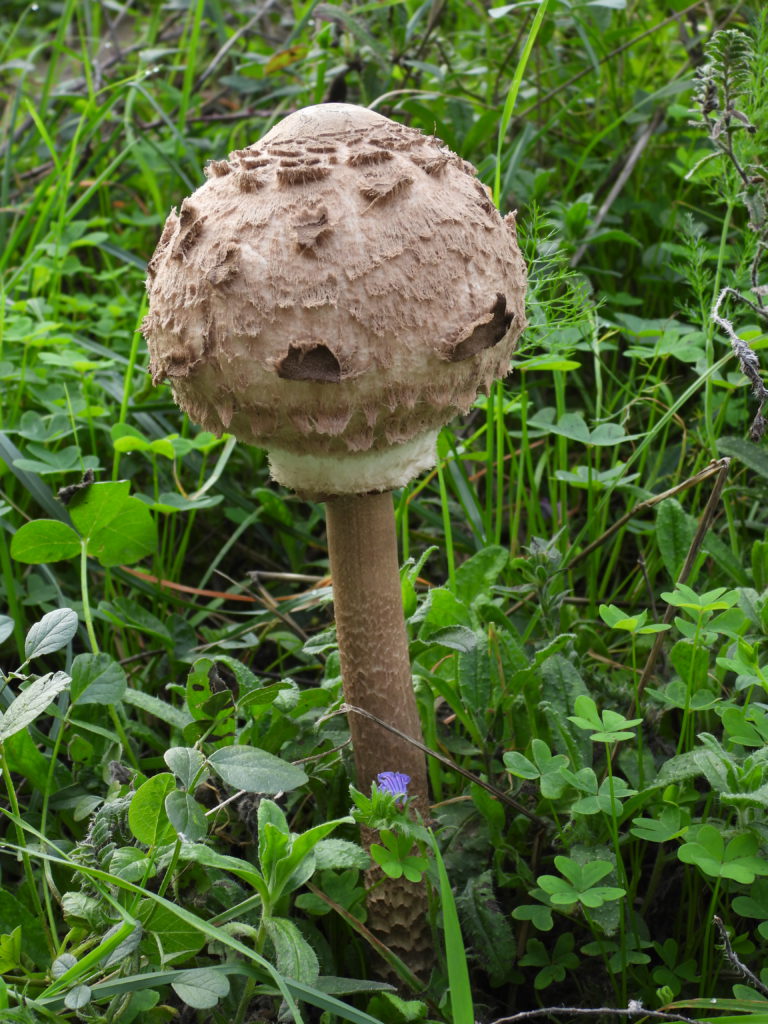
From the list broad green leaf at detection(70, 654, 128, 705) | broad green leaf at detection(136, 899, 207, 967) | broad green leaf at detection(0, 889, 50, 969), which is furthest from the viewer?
broad green leaf at detection(70, 654, 128, 705)

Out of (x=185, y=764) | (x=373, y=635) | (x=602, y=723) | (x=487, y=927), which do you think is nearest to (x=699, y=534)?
(x=602, y=723)

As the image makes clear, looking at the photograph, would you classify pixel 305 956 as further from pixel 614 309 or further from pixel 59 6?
pixel 59 6

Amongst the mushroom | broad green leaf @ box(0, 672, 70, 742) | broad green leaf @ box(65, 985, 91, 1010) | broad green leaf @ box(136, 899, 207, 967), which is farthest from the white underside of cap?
broad green leaf @ box(65, 985, 91, 1010)

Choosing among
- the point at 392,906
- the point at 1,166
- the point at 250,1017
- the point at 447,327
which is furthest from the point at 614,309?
the point at 1,166

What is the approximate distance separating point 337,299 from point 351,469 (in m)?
0.34

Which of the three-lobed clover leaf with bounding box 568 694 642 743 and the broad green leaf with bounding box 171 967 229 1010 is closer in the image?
the broad green leaf with bounding box 171 967 229 1010

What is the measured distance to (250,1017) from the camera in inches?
75.6

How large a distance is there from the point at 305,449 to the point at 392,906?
1.02m

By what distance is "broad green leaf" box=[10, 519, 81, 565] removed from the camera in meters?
2.33

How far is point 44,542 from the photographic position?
238cm

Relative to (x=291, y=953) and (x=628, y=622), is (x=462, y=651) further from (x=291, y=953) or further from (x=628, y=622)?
(x=291, y=953)

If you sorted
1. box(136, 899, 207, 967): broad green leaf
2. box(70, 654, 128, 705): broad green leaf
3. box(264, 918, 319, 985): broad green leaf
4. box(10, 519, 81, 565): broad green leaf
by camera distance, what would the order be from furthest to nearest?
box(10, 519, 81, 565): broad green leaf
box(70, 654, 128, 705): broad green leaf
box(136, 899, 207, 967): broad green leaf
box(264, 918, 319, 985): broad green leaf

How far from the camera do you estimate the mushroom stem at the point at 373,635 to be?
1903mm

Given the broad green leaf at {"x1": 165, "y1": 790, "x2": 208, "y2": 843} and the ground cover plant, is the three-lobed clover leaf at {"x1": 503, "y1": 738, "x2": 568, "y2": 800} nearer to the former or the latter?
the ground cover plant
